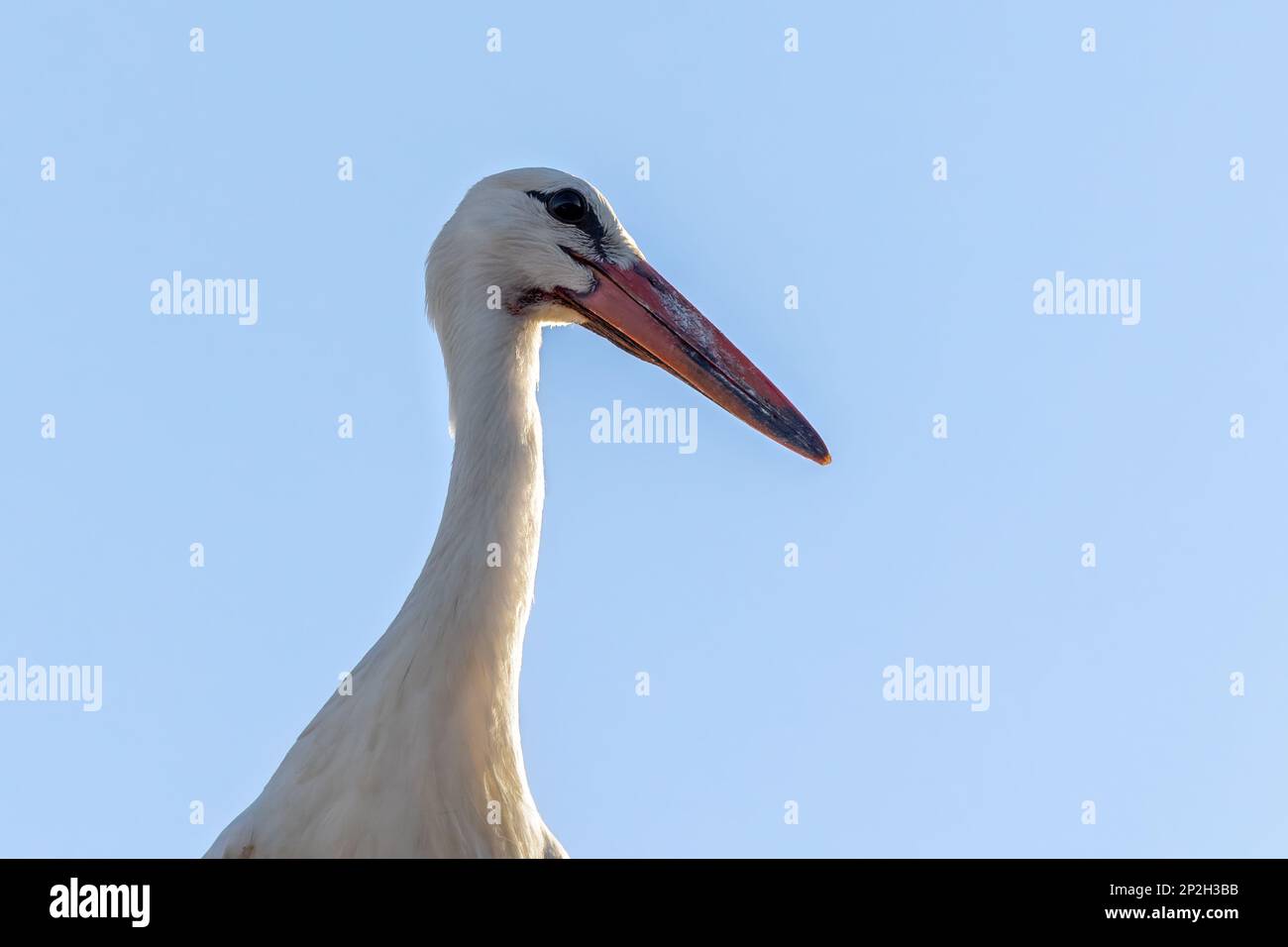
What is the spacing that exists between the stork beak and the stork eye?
4.9 inches

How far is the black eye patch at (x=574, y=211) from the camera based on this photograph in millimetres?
4621

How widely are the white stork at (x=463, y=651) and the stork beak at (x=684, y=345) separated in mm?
88

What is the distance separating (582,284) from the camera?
181 inches

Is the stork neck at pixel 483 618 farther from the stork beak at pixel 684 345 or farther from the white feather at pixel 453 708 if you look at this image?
the stork beak at pixel 684 345

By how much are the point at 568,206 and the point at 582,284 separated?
25cm

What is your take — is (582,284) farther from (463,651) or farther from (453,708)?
(453,708)

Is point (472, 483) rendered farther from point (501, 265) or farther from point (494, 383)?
point (501, 265)

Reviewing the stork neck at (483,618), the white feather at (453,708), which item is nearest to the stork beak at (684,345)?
the white feather at (453,708)

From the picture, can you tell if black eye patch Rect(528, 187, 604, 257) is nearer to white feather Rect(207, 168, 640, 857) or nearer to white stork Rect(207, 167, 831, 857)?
white stork Rect(207, 167, 831, 857)
